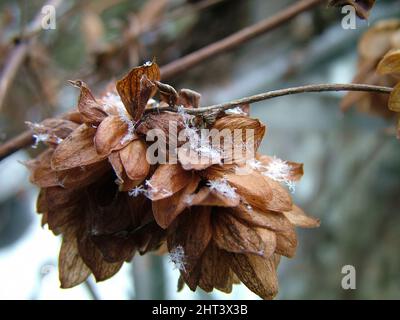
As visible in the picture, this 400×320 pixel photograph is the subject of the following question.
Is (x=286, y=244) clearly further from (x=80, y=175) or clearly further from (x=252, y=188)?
(x=80, y=175)

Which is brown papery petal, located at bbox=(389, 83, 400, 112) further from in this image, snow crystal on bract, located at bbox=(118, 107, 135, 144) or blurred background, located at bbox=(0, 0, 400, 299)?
blurred background, located at bbox=(0, 0, 400, 299)

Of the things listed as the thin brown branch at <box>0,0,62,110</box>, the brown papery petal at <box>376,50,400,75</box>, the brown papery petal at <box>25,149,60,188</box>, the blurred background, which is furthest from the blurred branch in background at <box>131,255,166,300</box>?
the brown papery petal at <box>376,50,400,75</box>

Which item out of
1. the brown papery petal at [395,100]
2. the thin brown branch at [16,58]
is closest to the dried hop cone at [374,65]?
the brown papery petal at [395,100]

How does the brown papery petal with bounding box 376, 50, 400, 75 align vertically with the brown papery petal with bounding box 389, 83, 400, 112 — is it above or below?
above

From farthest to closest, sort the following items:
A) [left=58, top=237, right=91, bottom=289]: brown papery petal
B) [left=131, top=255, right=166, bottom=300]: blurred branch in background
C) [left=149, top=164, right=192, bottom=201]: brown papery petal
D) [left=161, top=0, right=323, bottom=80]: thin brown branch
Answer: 1. [left=131, top=255, right=166, bottom=300]: blurred branch in background
2. [left=161, top=0, right=323, bottom=80]: thin brown branch
3. [left=58, top=237, right=91, bottom=289]: brown papery petal
4. [left=149, top=164, right=192, bottom=201]: brown papery petal

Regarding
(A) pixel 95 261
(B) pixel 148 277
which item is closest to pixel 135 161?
(A) pixel 95 261

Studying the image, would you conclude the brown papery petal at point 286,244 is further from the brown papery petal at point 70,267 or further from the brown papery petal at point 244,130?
the brown papery petal at point 70,267
